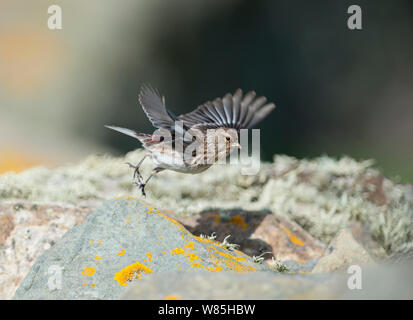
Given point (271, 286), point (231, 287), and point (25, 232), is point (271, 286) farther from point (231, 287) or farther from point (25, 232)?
point (25, 232)

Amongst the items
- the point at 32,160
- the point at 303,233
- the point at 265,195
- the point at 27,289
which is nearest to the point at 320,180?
the point at 265,195

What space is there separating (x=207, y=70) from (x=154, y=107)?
802cm

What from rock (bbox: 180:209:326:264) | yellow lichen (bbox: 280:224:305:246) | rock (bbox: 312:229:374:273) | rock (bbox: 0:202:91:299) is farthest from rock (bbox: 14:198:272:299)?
yellow lichen (bbox: 280:224:305:246)

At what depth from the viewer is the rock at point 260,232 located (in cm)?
690

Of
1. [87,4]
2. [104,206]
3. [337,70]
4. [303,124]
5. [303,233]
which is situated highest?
[87,4]

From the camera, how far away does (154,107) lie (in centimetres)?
655

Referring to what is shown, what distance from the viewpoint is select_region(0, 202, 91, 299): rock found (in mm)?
5953

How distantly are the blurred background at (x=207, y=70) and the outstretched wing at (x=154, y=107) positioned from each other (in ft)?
22.2

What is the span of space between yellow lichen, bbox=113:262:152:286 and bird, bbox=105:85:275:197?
2.09 m

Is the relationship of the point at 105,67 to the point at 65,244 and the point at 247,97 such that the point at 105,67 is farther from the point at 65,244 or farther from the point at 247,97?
the point at 65,244

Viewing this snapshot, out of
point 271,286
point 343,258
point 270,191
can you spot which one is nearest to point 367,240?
point 270,191

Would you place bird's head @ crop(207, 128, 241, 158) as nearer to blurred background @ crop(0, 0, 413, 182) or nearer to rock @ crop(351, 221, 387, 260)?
rock @ crop(351, 221, 387, 260)

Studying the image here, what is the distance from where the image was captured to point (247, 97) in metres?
7.40
